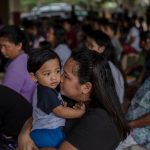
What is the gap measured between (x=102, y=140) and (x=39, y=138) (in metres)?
0.49

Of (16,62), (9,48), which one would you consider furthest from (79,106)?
(9,48)

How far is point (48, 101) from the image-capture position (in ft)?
8.55

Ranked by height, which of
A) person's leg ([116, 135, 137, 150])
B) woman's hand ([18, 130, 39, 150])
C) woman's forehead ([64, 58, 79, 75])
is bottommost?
person's leg ([116, 135, 137, 150])

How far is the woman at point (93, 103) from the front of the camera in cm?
225

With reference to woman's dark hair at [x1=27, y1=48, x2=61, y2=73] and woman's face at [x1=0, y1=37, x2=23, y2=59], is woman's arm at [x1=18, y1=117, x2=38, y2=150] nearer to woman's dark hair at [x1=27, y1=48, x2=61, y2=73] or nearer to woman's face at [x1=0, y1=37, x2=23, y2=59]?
woman's dark hair at [x1=27, y1=48, x2=61, y2=73]

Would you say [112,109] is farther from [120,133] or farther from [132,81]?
[132,81]

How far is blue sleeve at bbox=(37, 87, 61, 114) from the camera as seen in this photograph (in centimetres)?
259

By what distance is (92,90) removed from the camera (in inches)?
91.4

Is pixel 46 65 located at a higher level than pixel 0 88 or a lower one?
higher

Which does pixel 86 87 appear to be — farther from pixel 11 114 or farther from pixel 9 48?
pixel 9 48

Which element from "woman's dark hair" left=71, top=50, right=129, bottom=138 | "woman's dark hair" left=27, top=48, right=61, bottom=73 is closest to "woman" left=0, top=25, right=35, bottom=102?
"woman's dark hair" left=27, top=48, right=61, bottom=73

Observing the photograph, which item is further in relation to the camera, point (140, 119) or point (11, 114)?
point (140, 119)

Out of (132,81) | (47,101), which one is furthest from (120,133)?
(132,81)

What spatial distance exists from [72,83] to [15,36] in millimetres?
1861
